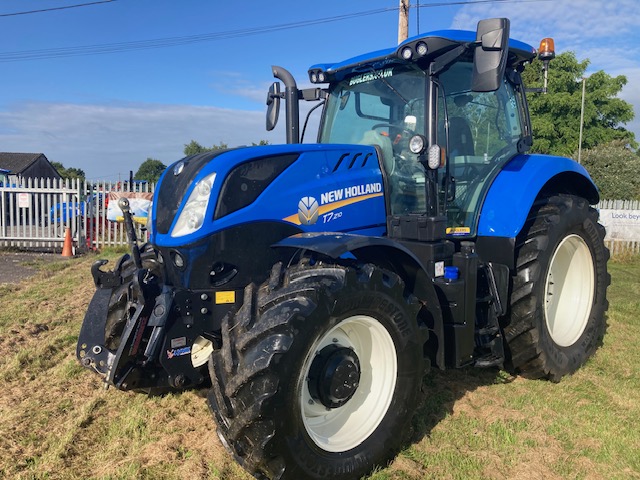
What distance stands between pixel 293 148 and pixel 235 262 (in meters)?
0.80

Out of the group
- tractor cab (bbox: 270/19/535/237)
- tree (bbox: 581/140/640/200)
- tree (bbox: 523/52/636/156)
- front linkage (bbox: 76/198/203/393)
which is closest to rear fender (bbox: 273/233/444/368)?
tractor cab (bbox: 270/19/535/237)

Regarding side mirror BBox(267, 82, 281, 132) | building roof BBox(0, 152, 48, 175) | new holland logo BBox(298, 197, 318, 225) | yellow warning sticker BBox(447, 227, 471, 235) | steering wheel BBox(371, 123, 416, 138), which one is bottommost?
yellow warning sticker BBox(447, 227, 471, 235)

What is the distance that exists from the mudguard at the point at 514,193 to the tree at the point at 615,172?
19.5m

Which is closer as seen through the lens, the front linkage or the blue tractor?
the blue tractor

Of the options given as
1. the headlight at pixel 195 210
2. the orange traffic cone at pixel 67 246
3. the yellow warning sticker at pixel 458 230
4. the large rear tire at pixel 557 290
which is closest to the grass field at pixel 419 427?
the large rear tire at pixel 557 290

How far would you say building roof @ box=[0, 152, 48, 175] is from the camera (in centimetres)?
4162

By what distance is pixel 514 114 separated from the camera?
445 cm

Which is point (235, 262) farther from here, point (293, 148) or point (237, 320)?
point (293, 148)

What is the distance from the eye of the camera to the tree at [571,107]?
97.3 feet

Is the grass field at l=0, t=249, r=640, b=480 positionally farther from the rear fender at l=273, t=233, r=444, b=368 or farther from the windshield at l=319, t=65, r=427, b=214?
the windshield at l=319, t=65, r=427, b=214

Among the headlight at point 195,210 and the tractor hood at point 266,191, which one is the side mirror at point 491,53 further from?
the headlight at point 195,210

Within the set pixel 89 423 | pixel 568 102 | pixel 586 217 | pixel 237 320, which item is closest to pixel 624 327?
pixel 586 217

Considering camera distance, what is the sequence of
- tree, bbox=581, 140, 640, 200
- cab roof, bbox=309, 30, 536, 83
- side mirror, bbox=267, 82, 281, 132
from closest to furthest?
cab roof, bbox=309, 30, 536, 83 < side mirror, bbox=267, 82, 281, 132 < tree, bbox=581, 140, 640, 200

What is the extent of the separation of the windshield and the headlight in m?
1.33
